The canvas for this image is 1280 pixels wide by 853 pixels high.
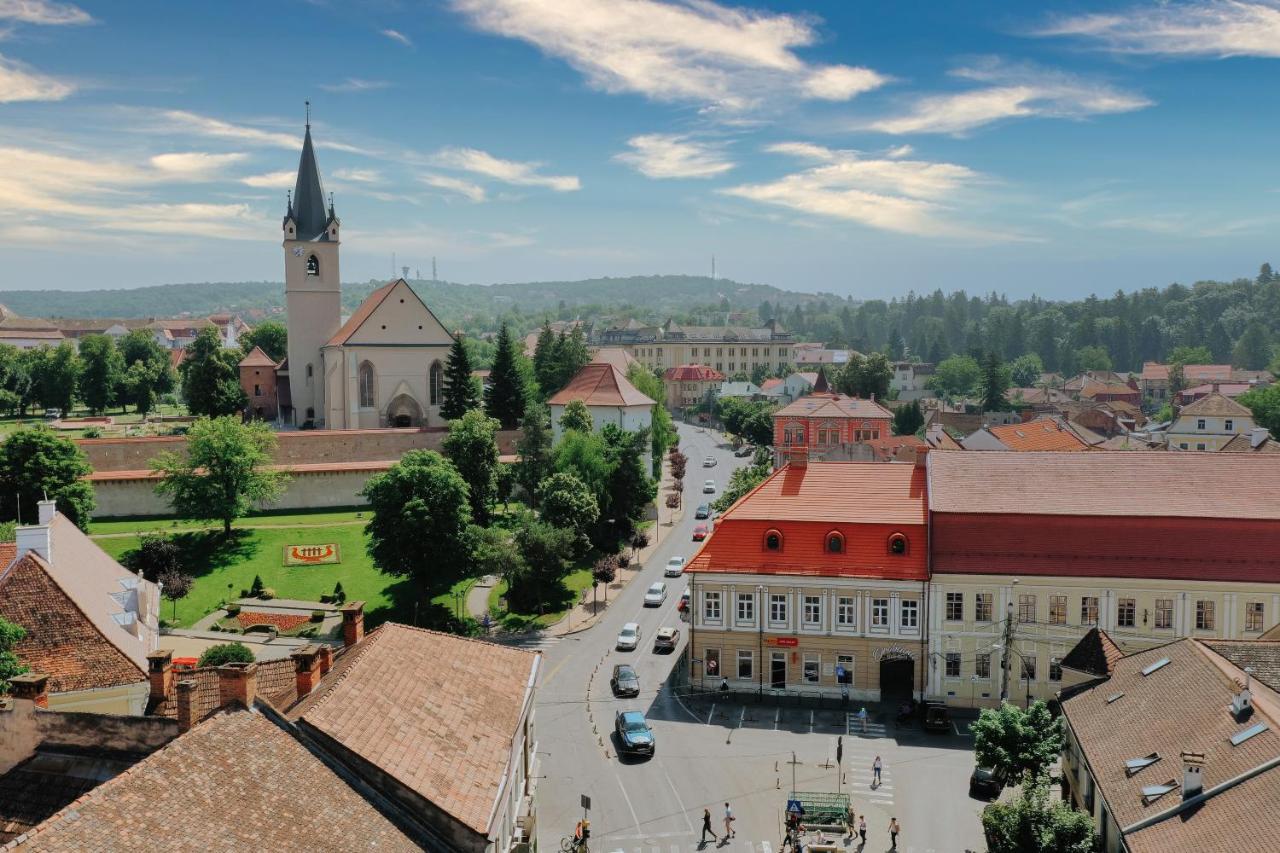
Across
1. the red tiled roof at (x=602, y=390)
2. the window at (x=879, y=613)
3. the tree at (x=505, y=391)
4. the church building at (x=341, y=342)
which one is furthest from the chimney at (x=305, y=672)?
the church building at (x=341, y=342)

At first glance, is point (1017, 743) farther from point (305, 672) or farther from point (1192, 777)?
point (305, 672)

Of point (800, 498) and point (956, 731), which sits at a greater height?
point (800, 498)

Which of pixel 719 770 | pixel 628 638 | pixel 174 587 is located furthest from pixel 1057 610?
pixel 174 587

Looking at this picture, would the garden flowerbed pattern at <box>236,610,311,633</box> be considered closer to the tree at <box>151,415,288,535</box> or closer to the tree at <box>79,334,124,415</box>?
the tree at <box>151,415,288,535</box>

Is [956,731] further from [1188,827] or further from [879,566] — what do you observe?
[1188,827]

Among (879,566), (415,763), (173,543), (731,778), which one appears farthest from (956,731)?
(173,543)

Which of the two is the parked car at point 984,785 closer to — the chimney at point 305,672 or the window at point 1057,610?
the window at point 1057,610

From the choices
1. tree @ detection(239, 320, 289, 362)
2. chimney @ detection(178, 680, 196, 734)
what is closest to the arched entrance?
tree @ detection(239, 320, 289, 362)
